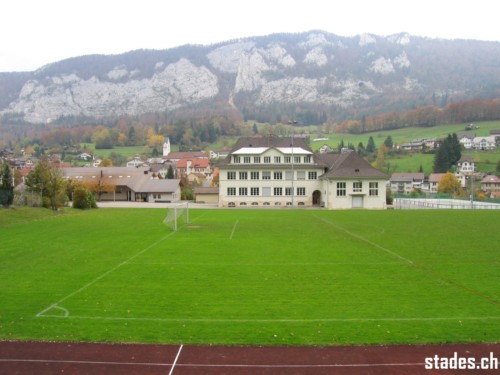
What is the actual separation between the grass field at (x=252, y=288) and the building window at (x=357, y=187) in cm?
3307

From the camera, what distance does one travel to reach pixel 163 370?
9945 mm

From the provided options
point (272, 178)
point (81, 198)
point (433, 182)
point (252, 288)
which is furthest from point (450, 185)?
point (252, 288)

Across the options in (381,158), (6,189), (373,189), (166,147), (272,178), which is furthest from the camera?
(166,147)

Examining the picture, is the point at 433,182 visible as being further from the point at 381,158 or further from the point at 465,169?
the point at 381,158

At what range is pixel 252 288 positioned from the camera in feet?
54.5

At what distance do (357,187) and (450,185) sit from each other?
53024mm

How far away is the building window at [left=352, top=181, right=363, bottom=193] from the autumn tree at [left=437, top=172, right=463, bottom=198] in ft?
171

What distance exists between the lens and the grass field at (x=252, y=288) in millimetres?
12141

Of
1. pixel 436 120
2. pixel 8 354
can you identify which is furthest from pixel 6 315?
pixel 436 120

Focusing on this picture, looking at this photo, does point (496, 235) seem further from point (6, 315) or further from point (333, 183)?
point (333, 183)

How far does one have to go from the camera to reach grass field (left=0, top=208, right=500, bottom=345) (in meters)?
12.1

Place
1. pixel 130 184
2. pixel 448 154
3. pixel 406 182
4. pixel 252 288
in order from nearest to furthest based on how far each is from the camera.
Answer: pixel 252 288
pixel 130 184
pixel 448 154
pixel 406 182

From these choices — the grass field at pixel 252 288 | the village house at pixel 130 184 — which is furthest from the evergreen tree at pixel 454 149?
the grass field at pixel 252 288

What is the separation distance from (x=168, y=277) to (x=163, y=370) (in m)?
8.63
